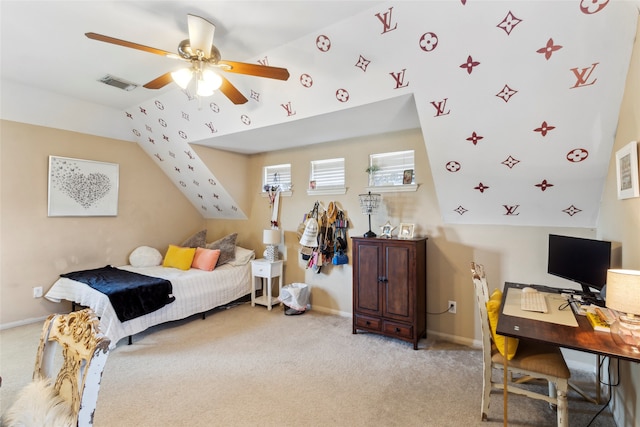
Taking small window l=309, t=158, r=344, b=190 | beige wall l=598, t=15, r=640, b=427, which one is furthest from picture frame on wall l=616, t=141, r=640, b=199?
small window l=309, t=158, r=344, b=190

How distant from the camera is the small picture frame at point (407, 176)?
3.31m

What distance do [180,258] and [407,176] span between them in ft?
10.6

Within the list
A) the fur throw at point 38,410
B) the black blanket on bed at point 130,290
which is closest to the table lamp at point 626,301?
the fur throw at point 38,410

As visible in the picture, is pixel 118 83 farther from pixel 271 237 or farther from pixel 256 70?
pixel 271 237

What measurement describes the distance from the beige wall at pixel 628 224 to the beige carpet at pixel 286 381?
0.28m

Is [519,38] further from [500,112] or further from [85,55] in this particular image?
[85,55]

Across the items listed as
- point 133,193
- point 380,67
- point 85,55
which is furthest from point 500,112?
point 133,193

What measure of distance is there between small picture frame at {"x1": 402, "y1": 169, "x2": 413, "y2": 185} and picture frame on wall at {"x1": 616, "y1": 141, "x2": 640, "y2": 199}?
1674mm

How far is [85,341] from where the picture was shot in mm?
1043

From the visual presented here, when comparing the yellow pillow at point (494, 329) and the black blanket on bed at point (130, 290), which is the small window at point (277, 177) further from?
the yellow pillow at point (494, 329)

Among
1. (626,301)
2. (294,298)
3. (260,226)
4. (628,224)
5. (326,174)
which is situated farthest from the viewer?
(260,226)

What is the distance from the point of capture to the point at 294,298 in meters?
3.83

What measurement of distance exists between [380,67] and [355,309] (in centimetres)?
238

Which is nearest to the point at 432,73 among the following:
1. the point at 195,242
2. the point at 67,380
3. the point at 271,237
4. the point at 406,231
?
the point at 406,231
